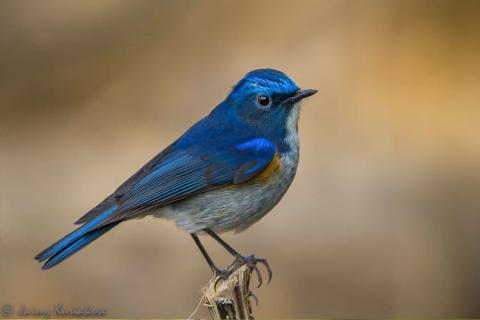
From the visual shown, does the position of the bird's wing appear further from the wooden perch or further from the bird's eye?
the wooden perch

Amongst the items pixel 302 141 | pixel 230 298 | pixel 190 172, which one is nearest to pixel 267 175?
pixel 190 172

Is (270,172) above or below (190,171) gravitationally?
below

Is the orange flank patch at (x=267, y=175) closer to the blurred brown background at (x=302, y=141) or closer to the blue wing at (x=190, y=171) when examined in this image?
the blue wing at (x=190, y=171)

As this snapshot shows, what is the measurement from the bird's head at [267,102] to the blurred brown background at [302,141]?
2562 millimetres

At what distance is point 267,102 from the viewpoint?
5340 millimetres

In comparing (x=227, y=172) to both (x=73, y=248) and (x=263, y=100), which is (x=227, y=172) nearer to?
(x=263, y=100)

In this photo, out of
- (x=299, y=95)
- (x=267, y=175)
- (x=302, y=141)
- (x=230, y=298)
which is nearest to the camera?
(x=230, y=298)

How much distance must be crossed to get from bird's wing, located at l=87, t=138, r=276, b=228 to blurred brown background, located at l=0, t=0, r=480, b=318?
8.45 feet

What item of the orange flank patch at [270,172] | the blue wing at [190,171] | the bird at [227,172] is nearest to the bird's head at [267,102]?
the bird at [227,172]

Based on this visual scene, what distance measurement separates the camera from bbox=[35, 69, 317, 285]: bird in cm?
501

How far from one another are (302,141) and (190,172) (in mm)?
3710

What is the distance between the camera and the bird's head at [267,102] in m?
5.29

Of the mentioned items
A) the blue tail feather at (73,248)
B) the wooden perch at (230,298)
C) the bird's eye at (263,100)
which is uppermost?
the bird's eye at (263,100)

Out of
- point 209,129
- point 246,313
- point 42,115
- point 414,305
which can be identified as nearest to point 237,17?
point 42,115
